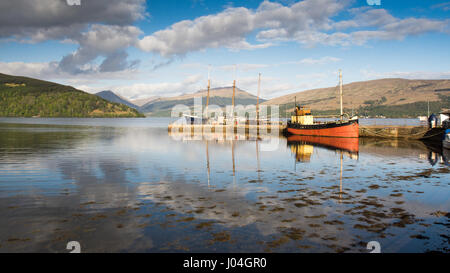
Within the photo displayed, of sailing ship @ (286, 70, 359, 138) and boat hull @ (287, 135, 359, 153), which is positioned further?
sailing ship @ (286, 70, 359, 138)

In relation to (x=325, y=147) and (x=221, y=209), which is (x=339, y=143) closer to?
(x=325, y=147)

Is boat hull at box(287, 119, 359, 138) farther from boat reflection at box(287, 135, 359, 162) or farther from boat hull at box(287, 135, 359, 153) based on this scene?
boat reflection at box(287, 135, 359, 162)

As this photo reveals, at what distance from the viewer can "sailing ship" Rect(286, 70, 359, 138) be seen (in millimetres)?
59000

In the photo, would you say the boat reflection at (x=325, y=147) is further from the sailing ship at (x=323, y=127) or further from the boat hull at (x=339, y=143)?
the sailing ship at (x=323, y=127)

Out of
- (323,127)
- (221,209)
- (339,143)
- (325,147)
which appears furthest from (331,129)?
(221,209)

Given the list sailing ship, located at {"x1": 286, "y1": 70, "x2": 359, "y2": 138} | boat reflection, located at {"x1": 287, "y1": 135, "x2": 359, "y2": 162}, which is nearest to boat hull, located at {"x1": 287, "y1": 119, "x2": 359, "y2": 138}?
sailing ship, located at {"x1": 286, "y1": 70, "x2": 359, "y2": 138}

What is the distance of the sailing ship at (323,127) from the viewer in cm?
5900

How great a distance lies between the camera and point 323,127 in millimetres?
65250

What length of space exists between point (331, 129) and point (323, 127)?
2542 mm

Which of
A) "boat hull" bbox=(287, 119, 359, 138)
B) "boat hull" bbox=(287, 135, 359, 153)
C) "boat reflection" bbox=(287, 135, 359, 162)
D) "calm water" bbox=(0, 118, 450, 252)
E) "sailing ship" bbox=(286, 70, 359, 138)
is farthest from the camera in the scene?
"sailing ship" bbox=(286, 70, 359, 138)
